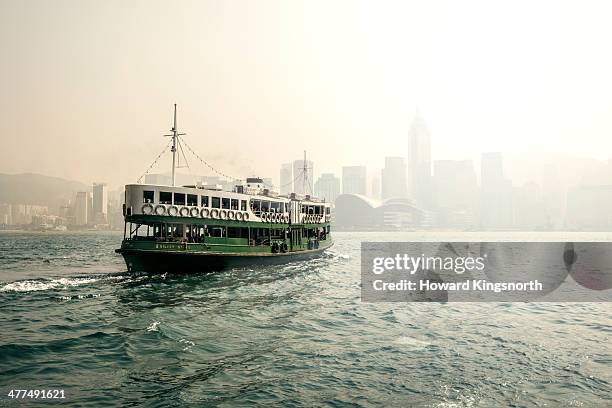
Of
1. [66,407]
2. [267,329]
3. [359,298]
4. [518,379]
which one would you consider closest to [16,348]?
[66,407]

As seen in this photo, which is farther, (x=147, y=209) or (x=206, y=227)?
(x=206, y=227)

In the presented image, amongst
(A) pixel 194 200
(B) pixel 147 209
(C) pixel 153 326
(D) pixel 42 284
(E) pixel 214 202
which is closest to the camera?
(C) pixel 153 326

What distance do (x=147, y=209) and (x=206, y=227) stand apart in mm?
5339

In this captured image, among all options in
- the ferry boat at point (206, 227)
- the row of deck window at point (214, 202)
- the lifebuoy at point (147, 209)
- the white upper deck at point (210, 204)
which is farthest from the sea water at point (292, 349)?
the row of deck window at point (214, 202)

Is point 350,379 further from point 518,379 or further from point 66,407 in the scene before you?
point 66,407

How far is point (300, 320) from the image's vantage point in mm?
20125

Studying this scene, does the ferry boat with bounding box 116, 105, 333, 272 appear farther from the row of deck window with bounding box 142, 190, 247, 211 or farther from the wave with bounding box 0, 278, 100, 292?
the wave with bounding box 0, 278, 100, 292

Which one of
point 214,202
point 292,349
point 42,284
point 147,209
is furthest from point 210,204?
point 292,349

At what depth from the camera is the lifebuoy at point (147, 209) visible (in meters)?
31.3

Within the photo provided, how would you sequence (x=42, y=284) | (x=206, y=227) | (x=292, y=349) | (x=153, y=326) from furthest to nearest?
(x=206, y=227) < (x=42, y=284) < (x=153, y=326) < (x=292, y=349)

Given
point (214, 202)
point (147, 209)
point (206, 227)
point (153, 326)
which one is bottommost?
point (153, 326)

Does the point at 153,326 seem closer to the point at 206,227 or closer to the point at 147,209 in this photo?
the point at 147,209

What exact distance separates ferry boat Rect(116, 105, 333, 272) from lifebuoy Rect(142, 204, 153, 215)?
21 millimetres

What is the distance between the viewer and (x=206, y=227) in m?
35.2
